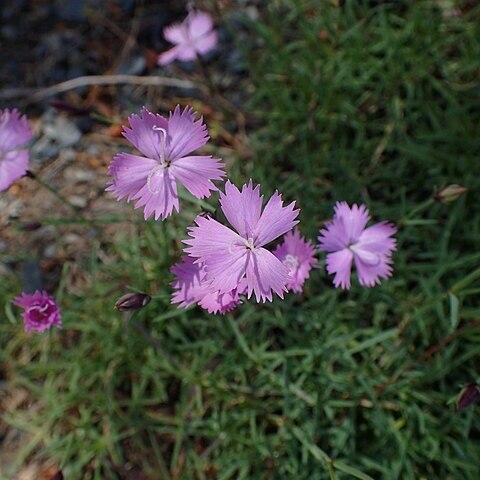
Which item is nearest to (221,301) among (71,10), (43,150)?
(43,150)

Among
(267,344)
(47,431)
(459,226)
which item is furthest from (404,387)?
(47,431)

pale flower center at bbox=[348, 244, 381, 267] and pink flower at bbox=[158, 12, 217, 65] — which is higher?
pink flower at bbox=[158, 12, 217, 65]

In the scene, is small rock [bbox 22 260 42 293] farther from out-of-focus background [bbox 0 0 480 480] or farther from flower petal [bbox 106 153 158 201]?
flower petal [bbox 106 153 158 201]

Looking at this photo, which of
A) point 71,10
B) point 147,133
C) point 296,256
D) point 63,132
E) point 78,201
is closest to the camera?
point 147,133

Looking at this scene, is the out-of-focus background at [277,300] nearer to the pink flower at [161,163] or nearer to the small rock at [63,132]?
the small rock at [63,132]

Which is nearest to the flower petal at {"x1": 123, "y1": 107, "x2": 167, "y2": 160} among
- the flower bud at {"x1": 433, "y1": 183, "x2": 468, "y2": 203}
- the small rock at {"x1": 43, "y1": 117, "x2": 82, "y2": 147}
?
the flower bud at {"x1": 433, "y1": 183, "x2": 468, "y2": 203}

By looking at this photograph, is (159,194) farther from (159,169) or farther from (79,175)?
(79,175)

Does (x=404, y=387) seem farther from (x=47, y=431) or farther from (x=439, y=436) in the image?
(x=47, y=431)
